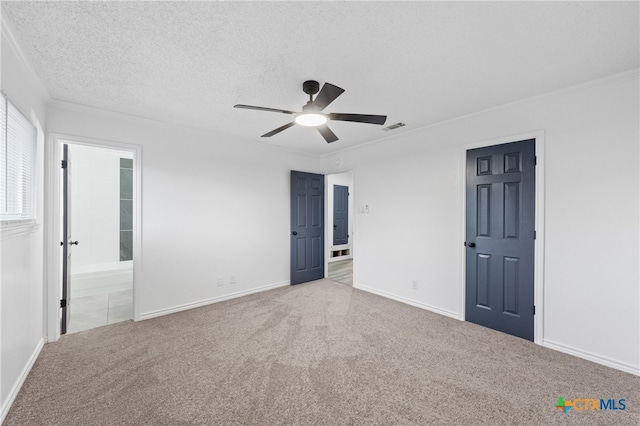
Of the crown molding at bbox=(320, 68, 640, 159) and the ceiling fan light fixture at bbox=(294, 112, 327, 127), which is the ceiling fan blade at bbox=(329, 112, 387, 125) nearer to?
the ceiling fan light fixture at bbox=(294, 112, 327, 127)

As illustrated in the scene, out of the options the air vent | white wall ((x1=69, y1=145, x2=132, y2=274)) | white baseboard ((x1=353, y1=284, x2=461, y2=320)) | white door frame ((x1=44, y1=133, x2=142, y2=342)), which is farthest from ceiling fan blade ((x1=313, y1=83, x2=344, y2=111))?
white wall ((x1=69, y1=145, x2=132, y2=274))

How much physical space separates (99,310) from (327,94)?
4.11 m

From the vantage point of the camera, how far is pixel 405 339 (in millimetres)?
2812

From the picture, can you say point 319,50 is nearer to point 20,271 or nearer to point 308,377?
point 308,377

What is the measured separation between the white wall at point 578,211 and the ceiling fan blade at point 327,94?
6.72 feet

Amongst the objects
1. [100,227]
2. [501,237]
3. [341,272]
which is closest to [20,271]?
[100,227]

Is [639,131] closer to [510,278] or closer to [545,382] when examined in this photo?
[510,278]

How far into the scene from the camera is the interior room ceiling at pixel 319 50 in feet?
5.17

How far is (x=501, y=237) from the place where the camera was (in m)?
2.98

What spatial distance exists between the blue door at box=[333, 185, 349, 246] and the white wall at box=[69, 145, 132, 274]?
466 cm

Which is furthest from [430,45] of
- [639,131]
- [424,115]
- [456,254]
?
[456,254]

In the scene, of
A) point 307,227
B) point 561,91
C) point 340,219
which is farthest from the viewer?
point 340,219

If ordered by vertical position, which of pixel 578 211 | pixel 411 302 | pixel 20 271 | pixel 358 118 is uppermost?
pixel 358 118

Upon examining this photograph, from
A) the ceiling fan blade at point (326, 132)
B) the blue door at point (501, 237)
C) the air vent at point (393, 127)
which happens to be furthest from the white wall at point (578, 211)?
the ceiling fan blade at point (326, 132)
